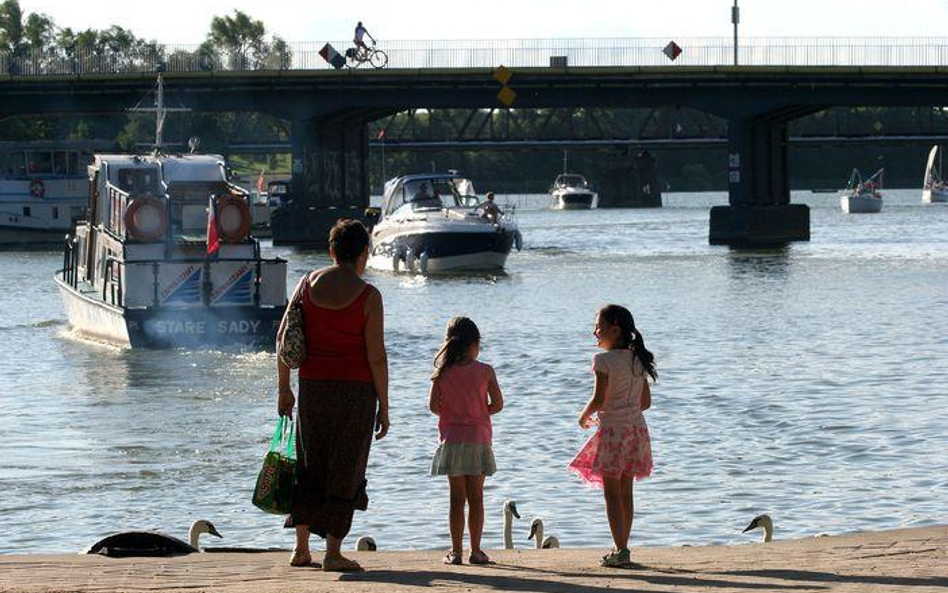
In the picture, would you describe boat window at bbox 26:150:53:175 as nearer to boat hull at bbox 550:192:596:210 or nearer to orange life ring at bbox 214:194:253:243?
orange life ring at bbox 214:194:253:243

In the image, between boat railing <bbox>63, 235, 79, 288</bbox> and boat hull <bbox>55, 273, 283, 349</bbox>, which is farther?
boat railing <bbox>63, 235, 79, 288</bbox>

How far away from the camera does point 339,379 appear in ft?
39.0

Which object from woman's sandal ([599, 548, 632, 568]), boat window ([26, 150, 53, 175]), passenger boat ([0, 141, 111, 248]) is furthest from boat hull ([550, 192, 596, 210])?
woman's sandal ([599, 548, 632, 568])

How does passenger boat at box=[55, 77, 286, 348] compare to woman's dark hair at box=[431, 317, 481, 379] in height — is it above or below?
below

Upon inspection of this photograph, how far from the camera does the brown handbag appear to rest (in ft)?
38.9

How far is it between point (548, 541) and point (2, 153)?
243ft

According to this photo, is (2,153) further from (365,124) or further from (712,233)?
(712,233)

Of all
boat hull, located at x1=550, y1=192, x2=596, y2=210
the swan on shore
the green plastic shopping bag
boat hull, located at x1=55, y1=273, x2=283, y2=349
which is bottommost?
boat hull, located at x1=550, y1=192, x2=596, y2=210

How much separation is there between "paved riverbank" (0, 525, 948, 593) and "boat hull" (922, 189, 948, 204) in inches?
6037

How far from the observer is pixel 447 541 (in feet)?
54.9

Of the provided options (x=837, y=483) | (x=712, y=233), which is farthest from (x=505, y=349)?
(x=712, y=233)

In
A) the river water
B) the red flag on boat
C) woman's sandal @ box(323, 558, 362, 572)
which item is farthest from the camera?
the red flag on boat

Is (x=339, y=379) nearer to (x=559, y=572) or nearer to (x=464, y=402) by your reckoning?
(x=464, y=402)

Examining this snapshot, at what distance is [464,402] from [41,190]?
7378 centimetres
